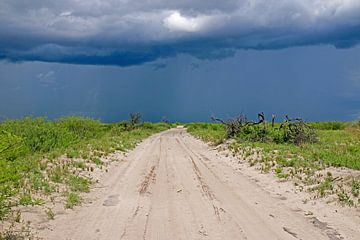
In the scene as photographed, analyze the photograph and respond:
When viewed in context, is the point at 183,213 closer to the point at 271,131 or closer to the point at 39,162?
the point at 39,162

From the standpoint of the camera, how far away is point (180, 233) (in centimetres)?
898

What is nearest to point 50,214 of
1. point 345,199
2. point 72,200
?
point 72,200

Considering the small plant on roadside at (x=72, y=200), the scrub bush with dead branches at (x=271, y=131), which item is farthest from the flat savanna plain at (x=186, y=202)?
the scrub bush with dead branches at (x=271, y=131)

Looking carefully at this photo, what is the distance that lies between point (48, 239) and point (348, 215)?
6950 mm

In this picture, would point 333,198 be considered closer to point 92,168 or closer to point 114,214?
point 114,214

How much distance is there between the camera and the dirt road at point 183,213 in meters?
9.07

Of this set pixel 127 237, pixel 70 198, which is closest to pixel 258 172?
pixel 70 198

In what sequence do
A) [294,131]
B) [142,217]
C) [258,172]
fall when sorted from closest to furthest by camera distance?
[142,217]
[258,172]
[294,131]

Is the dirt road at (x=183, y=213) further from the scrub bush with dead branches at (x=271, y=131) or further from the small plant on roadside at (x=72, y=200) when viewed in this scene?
the scrub bush with dead branches at (x=271, y=131)

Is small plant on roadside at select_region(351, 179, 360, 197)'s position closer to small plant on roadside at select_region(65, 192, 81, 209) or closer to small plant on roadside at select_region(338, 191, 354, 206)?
small plant on roadside at select_region(338, 191, 354, 206)

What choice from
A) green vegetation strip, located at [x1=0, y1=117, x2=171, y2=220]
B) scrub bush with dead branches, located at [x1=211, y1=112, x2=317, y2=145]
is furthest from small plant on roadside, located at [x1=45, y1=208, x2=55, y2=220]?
scrub bush with dead branches, located at [x1=211, y1=112, x2=317, y2=145]

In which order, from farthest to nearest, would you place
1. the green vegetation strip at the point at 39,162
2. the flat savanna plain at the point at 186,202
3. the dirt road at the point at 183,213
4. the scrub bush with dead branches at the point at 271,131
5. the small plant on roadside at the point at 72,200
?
the scrub bush with dead branches at the point at 271,131
the small plant on roadside at the point at 72,200
the flat savanna plain at the point at 186,202
the dirt road at the point at 183,213
the green vegetation strip at the point at 39,162

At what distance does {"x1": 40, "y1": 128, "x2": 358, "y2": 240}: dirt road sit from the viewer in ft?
29.8

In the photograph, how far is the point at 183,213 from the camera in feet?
35.1
